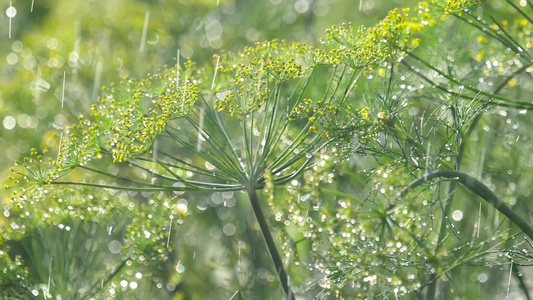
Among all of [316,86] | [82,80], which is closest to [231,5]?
[82,80]

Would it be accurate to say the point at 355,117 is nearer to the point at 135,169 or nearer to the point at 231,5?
the point at 135,169

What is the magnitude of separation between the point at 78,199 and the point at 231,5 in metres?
4.17

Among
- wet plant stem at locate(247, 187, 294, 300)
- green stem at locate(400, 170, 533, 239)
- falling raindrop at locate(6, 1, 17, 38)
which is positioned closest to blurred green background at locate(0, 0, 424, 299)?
falling raindrop at locate(6, 1, 17, 38)

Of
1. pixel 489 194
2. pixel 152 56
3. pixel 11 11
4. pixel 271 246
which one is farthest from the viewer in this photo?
pixel 11 11

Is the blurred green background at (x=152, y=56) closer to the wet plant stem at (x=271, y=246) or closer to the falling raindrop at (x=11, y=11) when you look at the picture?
the falling raindrop at (x=11, y=11)

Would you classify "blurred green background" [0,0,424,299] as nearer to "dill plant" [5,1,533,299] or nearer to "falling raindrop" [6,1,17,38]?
"falling raindrop" [6,1,17,38]

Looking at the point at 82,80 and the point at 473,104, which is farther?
the point at 82,80

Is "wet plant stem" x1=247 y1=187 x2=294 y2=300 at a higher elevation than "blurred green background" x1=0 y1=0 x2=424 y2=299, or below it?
below

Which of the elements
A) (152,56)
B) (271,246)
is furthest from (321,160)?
(152,56)

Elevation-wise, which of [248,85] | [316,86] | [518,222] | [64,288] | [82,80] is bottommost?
[518,222]

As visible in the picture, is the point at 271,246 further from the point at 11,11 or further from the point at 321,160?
the point at 11,11

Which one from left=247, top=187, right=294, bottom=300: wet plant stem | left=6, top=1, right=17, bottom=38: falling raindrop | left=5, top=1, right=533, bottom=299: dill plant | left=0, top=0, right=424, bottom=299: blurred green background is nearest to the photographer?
left=5, top=1, right=533, bottom=299: dill plant

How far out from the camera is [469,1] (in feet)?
8.16

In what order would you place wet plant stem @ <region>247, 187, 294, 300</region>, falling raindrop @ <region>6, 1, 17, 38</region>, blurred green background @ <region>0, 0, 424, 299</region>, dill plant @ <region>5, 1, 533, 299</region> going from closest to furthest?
dill plant @ <region>5, 1, 533, 299</region>
wet plant stem @ <region>247, 187, 294, 300</region>
blurred green background @ <region>0, 0, 424, 299</region>
falling raindrop @ <region>6, 1, 17, 38</region>
